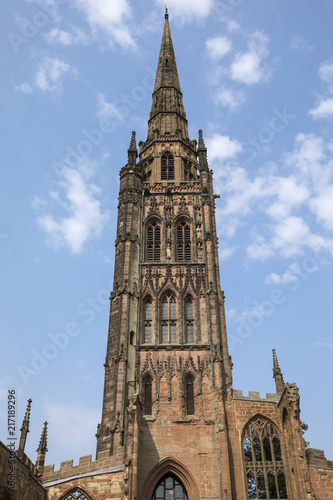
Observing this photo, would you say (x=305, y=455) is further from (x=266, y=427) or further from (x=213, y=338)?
(x=213, y=338)

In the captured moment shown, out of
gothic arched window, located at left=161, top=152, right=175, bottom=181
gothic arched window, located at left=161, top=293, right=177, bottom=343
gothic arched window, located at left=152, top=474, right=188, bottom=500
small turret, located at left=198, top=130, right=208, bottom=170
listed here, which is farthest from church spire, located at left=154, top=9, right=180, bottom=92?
gothic arched window, located at left=152, top=474, right=188, bottom=500

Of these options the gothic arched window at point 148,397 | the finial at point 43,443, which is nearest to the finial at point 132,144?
the gothic arched window at point 148,397

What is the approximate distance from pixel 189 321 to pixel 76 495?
10.6m

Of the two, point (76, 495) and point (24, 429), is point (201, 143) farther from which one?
point (76, 495)

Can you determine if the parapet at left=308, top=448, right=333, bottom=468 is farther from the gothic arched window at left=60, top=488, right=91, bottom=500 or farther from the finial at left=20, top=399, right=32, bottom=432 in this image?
the finial at left=20, top=399, right=32, bottom=432

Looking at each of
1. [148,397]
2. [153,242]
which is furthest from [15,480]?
[153,242]

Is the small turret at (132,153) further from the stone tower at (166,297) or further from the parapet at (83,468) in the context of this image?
the parapet at (83,468)

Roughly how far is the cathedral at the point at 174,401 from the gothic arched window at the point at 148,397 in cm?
5

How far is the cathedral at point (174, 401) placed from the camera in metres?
21.5

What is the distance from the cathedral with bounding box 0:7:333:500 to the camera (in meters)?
21.5

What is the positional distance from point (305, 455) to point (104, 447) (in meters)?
8.78

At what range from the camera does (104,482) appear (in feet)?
68.9

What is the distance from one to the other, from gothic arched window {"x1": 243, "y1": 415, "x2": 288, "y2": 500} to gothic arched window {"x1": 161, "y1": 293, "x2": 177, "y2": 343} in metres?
6.15

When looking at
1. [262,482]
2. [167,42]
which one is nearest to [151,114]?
[167,42]
